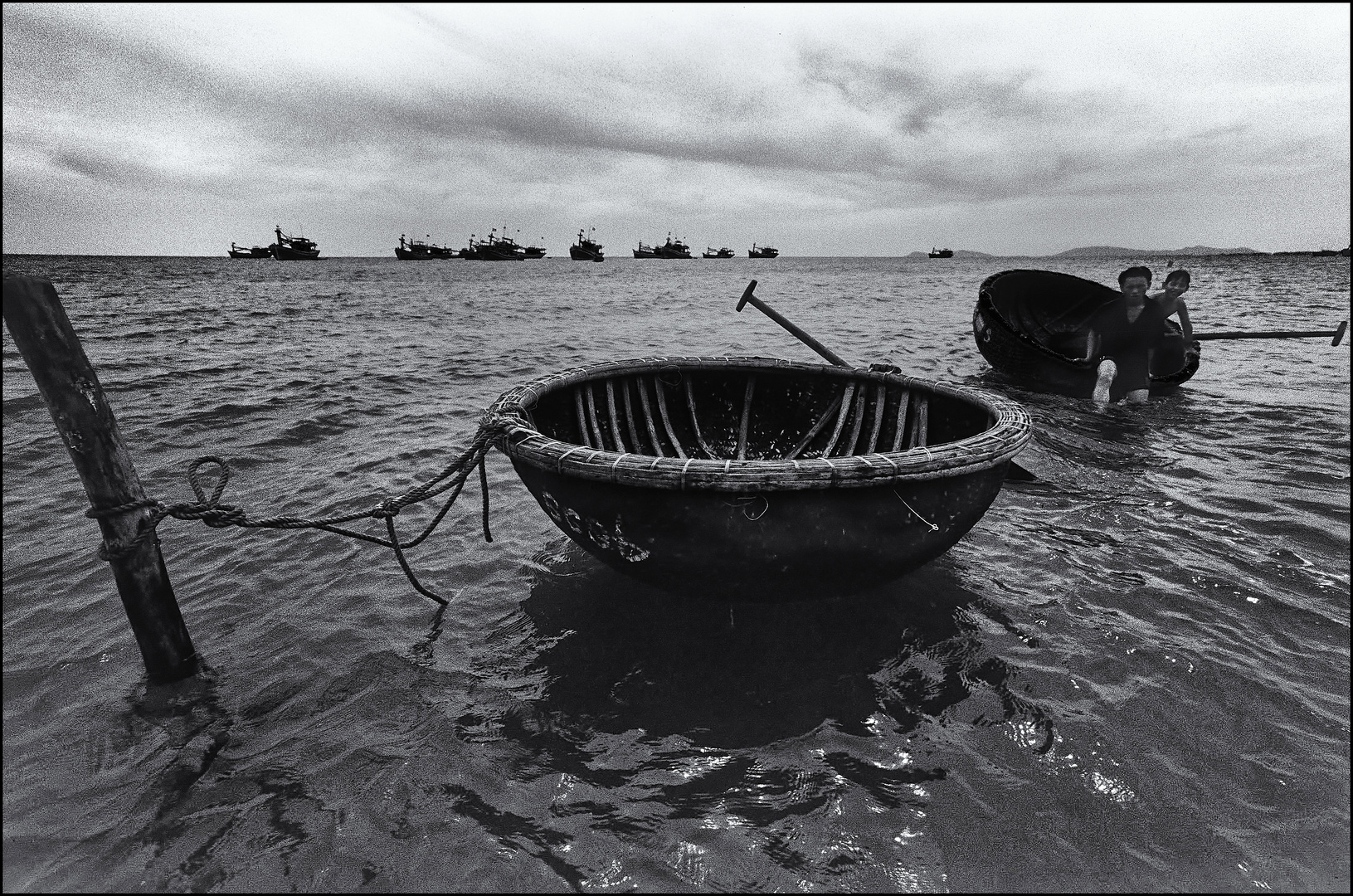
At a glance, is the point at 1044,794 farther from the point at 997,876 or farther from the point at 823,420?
the point at 823,420

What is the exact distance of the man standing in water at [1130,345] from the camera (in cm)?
837

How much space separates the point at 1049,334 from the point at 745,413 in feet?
30.3

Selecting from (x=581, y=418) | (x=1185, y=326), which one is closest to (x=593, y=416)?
(x=581, y=418)

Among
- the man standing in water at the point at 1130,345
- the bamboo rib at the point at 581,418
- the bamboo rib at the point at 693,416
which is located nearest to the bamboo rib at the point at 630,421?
the bamboo rib at the point at 581,418

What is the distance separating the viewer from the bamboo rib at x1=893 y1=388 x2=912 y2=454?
471 cm

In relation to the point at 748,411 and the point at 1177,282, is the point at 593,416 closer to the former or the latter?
the point at 748,411

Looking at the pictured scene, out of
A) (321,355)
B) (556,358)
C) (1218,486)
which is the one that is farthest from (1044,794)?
(321,355)

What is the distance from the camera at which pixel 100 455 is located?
2830 mm

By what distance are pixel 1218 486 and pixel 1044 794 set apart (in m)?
4.60

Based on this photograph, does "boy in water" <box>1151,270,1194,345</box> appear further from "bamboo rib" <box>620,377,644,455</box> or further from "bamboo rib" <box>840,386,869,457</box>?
"bamboo rib" <box>620,377,644,455</box>

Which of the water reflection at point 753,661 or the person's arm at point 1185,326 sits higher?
the person's arm at point 1185,326

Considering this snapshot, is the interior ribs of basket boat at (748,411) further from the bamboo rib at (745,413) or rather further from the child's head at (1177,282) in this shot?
the child's head at (1177,282)

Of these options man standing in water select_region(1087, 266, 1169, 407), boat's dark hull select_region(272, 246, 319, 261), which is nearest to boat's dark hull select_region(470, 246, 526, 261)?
boat's dark hull select_region(272, 246, 319, 261)

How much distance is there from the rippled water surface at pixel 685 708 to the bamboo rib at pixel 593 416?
826mm
